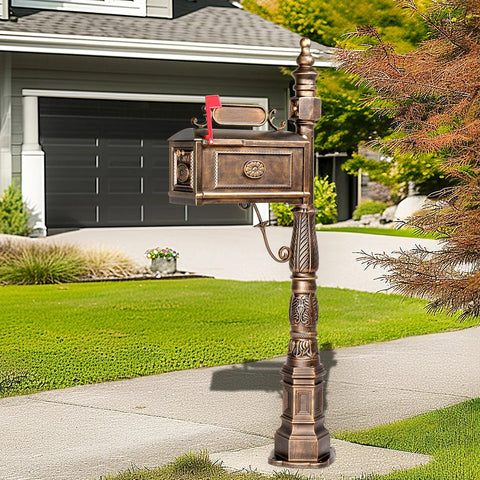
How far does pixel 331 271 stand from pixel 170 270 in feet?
8.25

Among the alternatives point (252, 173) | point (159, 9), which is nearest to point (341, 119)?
point (159, 9)

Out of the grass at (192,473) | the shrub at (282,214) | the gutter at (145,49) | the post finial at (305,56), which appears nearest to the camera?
the grass at (192,473)

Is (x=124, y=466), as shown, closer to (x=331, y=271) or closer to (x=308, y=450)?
(x=308, y=450)

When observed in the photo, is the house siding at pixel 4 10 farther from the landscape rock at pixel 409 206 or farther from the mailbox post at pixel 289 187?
the mailbox post at pixel 289 187

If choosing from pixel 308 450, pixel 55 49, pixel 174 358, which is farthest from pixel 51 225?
pixel 308 450

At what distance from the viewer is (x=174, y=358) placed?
7867mm

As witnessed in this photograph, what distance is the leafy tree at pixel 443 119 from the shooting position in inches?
215

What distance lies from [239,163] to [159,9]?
51.4ft

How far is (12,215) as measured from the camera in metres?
17.4

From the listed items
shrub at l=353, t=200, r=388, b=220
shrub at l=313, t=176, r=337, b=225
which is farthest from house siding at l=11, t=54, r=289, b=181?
shrub at l=353, t=200, r=388, b=220

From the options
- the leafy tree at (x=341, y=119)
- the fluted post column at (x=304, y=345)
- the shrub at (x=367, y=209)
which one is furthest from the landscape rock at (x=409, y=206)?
the fluted post column at (x=304, y=345)

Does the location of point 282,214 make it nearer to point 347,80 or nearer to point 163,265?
point 347,80

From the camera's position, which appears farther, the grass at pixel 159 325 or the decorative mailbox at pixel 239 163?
the grass at pixel 159 325

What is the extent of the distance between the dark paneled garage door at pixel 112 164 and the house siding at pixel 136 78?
5.28 ft
